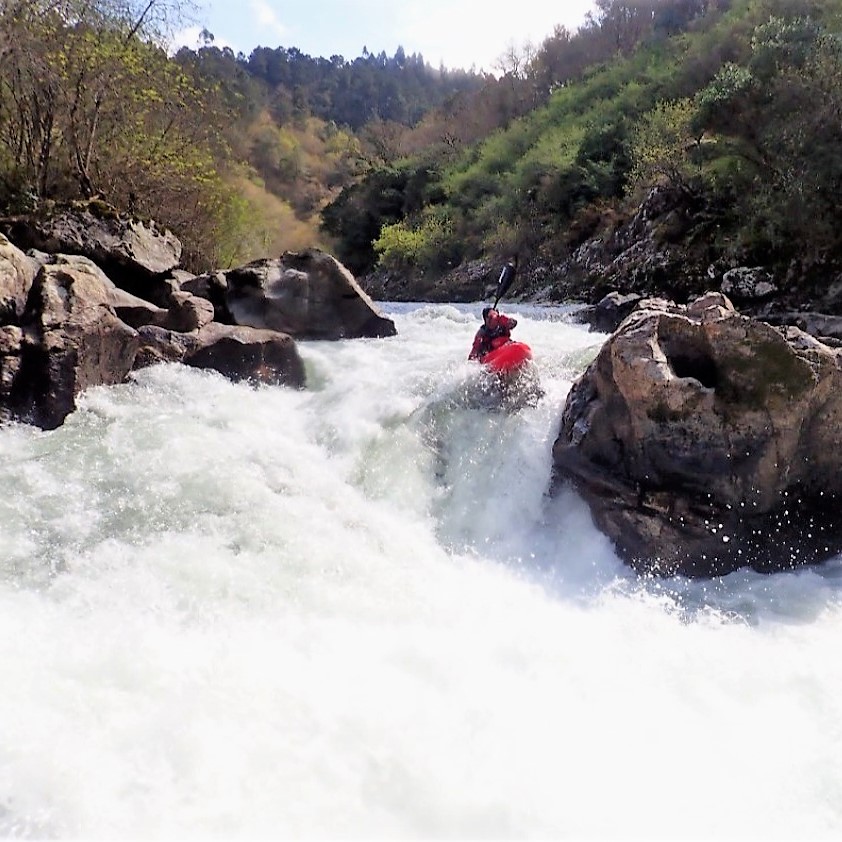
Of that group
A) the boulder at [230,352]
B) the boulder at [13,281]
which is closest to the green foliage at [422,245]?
the boulder at [230,352]

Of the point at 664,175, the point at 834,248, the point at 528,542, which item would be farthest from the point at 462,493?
the point at 664,175

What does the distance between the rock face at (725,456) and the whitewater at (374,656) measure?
0.64 ft

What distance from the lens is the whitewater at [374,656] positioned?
2184mm

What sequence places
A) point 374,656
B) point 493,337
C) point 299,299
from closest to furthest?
point 374,656, point 493,337, point 299,299

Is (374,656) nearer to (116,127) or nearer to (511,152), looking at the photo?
(116,127)

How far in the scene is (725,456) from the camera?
4.15 meters

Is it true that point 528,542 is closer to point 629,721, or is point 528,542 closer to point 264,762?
point 629,721

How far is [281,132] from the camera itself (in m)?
53.3

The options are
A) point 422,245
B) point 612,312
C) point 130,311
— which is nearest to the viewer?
point 130,311

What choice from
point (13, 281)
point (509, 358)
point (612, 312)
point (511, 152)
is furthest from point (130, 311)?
point (511, 152)

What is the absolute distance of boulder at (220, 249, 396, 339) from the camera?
27.3ft

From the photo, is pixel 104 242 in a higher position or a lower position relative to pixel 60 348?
higher

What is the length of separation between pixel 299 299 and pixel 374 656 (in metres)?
6.55

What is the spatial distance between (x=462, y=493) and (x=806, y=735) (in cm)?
263
